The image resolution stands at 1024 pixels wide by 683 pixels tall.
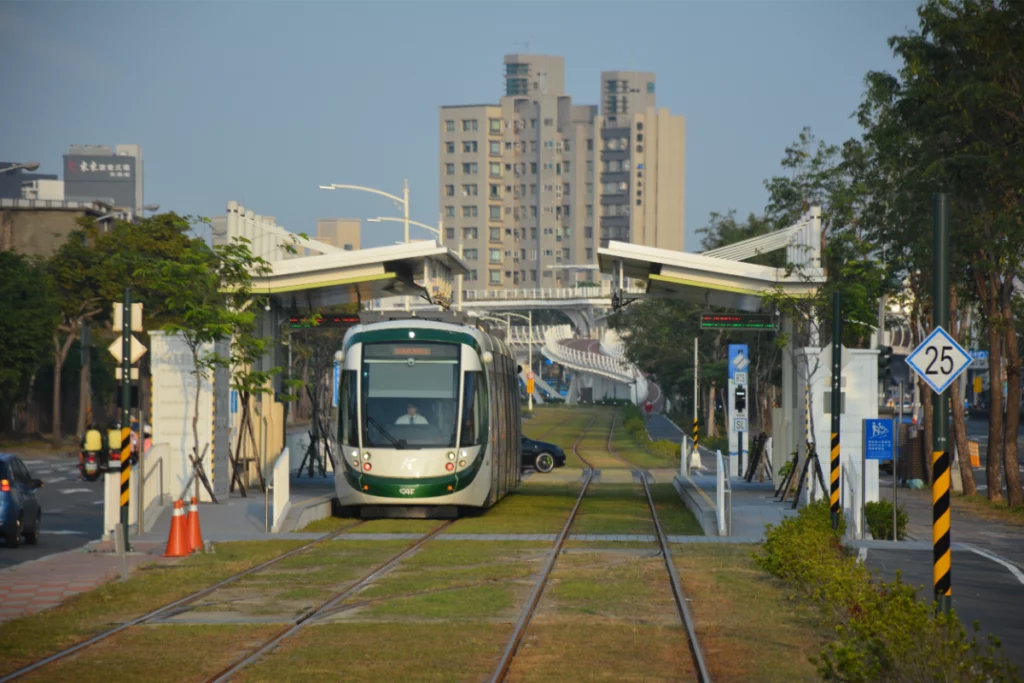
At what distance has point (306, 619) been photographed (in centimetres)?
1383

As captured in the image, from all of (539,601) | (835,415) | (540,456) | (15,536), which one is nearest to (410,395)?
(15,536)

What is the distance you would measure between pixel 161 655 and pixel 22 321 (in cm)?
5309

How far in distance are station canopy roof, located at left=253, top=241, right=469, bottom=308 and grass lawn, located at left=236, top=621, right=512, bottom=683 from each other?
17262 millimetres

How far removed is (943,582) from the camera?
11.9m

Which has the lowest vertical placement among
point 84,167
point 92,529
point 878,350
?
point 92,529

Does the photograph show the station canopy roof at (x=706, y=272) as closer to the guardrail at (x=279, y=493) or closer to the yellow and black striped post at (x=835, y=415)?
the yellow and black striped post at (x=835, y=415)

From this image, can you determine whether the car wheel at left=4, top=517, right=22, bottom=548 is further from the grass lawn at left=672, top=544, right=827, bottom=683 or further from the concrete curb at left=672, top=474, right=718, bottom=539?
the concrete curb at left=672, top=474, right=718, bottom=539

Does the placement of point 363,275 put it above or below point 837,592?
above

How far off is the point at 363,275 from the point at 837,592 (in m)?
18.9

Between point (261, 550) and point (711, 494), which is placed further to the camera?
point (711, 494)

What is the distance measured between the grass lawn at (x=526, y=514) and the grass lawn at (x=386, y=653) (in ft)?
35.4

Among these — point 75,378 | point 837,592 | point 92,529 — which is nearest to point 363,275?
point 92,529

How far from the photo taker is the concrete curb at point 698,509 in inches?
940

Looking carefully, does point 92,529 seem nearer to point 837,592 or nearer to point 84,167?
point 837,592
